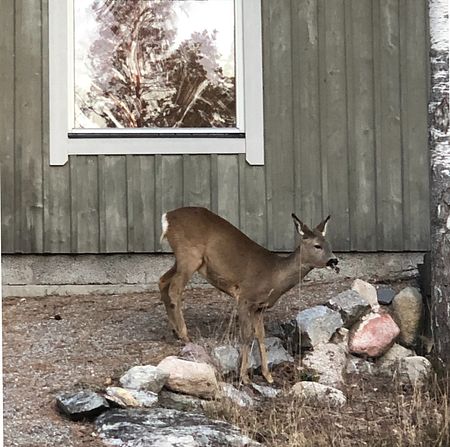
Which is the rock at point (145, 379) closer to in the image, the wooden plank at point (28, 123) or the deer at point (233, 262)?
the deer at point (233, 262)

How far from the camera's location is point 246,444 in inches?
191

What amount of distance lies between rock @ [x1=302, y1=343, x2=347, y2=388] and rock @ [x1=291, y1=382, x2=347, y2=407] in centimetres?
36

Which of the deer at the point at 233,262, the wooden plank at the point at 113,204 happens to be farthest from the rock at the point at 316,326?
the wooden plank at the point at 113,204

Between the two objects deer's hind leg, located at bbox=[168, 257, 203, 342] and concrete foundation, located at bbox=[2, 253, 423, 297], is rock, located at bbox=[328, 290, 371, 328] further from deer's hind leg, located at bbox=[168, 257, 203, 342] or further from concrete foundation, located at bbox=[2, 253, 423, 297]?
concrete foundation, located at bbox=[2, 253, 423, 297]

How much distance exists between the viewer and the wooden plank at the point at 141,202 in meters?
8.70

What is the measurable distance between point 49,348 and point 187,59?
3.61 meters

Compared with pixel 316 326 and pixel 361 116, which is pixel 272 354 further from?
pixel 361 116

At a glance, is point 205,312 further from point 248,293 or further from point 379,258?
point 379,258

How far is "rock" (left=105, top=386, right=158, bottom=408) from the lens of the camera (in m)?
5.36

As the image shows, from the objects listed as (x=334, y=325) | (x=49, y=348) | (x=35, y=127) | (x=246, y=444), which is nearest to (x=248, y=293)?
(x=334, y=325)

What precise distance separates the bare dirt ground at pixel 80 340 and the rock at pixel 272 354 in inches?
12.3

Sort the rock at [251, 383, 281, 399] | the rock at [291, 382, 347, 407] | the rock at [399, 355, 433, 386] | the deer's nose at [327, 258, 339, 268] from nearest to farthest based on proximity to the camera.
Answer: the rock at [291, 382, 347, 407], the rock at [251, 383, 281, 399], the rock at [399, 355, 433, 386], the deer's nose at [327, 258, 339, 268]

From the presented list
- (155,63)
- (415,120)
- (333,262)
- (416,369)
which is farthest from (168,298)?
(415,120)

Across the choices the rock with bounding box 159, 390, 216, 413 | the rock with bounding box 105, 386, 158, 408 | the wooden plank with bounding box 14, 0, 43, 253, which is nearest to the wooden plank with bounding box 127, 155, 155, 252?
the wooden plank with bounding box 14, 0, 43, 253
